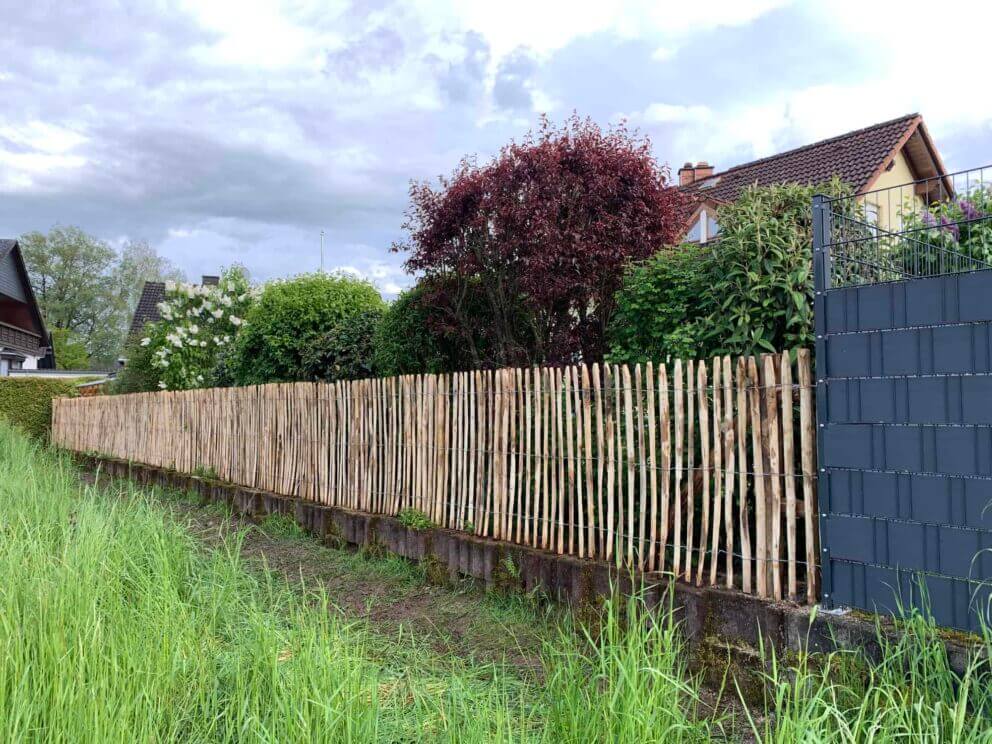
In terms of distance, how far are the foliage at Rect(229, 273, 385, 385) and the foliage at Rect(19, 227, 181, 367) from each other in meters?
44.1

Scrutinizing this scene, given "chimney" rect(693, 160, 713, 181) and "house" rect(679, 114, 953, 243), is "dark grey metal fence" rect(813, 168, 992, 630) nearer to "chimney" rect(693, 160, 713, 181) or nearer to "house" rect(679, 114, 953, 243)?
"house" rect(679, 114, 953, 243)

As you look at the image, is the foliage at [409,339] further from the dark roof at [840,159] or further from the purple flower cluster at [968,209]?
the dark roof at [840,159]

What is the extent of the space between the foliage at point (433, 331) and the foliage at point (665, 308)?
3.00 meters

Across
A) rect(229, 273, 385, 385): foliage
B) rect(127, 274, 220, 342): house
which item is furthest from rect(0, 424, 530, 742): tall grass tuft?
rect(127, 274, 220, 342): house

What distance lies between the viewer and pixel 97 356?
53.6 m

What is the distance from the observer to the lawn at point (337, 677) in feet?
8.36

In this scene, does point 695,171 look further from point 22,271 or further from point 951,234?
point 22,271

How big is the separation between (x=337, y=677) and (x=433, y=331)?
6.09 meters

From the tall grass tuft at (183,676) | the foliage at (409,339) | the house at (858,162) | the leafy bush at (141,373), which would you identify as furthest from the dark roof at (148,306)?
the tall grass tuft at (183,676)

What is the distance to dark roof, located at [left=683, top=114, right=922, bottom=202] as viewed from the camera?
54.6ft

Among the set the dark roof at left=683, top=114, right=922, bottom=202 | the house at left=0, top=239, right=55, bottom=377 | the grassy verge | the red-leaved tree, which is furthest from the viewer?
the house at left=0, top=239, right=55, bottom=377

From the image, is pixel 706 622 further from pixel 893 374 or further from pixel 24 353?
pixel 24 353

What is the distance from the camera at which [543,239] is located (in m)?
8.02

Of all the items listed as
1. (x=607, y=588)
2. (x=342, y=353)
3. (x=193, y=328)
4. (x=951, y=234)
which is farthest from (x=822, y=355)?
(x=193, y=328)
